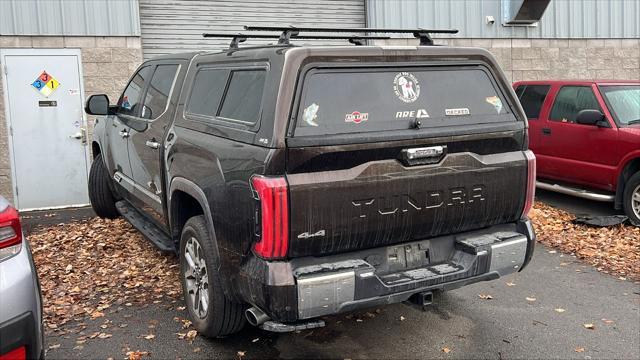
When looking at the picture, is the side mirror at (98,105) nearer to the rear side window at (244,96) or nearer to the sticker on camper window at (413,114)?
the rear side window at (244,96)

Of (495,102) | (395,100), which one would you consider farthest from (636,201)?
(395,100)

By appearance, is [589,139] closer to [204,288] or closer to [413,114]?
[413,114]

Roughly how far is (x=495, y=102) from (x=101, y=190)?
5.15 metres

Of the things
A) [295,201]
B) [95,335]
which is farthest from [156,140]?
[295,201]

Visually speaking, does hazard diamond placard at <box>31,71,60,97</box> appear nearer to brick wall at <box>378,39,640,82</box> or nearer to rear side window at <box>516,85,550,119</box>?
rear side window at <box>516,85,550,119</box>

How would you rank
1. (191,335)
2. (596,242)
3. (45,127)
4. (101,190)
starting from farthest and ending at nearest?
(45,127)
(101,190)
(596,242)
(191,335)

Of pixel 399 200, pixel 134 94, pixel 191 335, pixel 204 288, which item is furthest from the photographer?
pixel 134 94

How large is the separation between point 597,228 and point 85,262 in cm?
577

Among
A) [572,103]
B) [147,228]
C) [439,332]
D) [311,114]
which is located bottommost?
[439,332]

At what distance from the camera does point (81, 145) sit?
944cm

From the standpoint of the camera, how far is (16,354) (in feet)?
9.55

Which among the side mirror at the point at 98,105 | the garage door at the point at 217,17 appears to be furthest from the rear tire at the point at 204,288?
the garage door at the point at 217,17

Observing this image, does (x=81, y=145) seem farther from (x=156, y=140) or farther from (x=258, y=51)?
(x=258, y=51)

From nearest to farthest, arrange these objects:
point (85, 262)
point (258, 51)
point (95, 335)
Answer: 1. point (258, 51)
2. point (95, 335)
3. point (85, 262)
